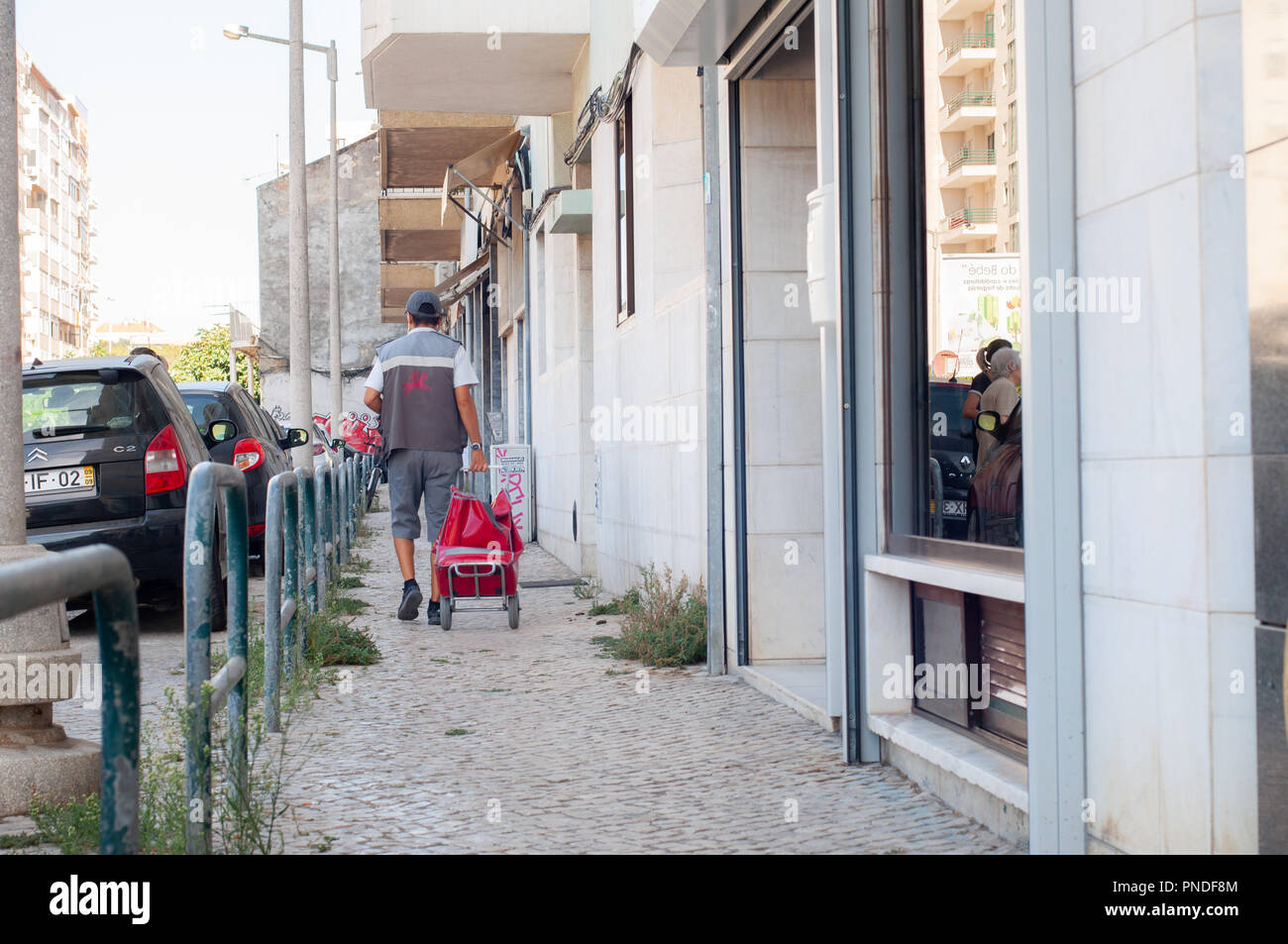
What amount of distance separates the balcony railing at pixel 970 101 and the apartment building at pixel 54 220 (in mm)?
94244

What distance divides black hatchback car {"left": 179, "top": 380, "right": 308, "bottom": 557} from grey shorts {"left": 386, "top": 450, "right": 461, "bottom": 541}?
3.10 m

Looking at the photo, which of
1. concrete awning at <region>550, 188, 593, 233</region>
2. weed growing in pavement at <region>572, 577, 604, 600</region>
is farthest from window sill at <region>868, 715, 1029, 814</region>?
concrete awning at <region>550, 188, 593, 233</region>

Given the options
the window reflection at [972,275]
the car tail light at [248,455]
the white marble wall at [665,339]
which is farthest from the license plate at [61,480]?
the window reflection at [972,275]

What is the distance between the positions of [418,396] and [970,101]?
219 inches

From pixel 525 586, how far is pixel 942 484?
796 cm

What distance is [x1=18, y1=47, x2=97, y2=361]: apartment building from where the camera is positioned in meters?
97.6

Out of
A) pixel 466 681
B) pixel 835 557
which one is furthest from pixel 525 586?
pixel 835 557

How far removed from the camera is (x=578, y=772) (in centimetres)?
532

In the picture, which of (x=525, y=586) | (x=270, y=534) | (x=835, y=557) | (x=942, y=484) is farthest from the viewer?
(x=525, y=586)

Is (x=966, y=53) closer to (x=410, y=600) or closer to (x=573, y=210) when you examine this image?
(x=410, y=600)

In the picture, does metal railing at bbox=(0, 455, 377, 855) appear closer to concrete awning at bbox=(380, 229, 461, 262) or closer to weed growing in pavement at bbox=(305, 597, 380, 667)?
weed growing in pavement at bbox=(305, 597, 380, 667)
